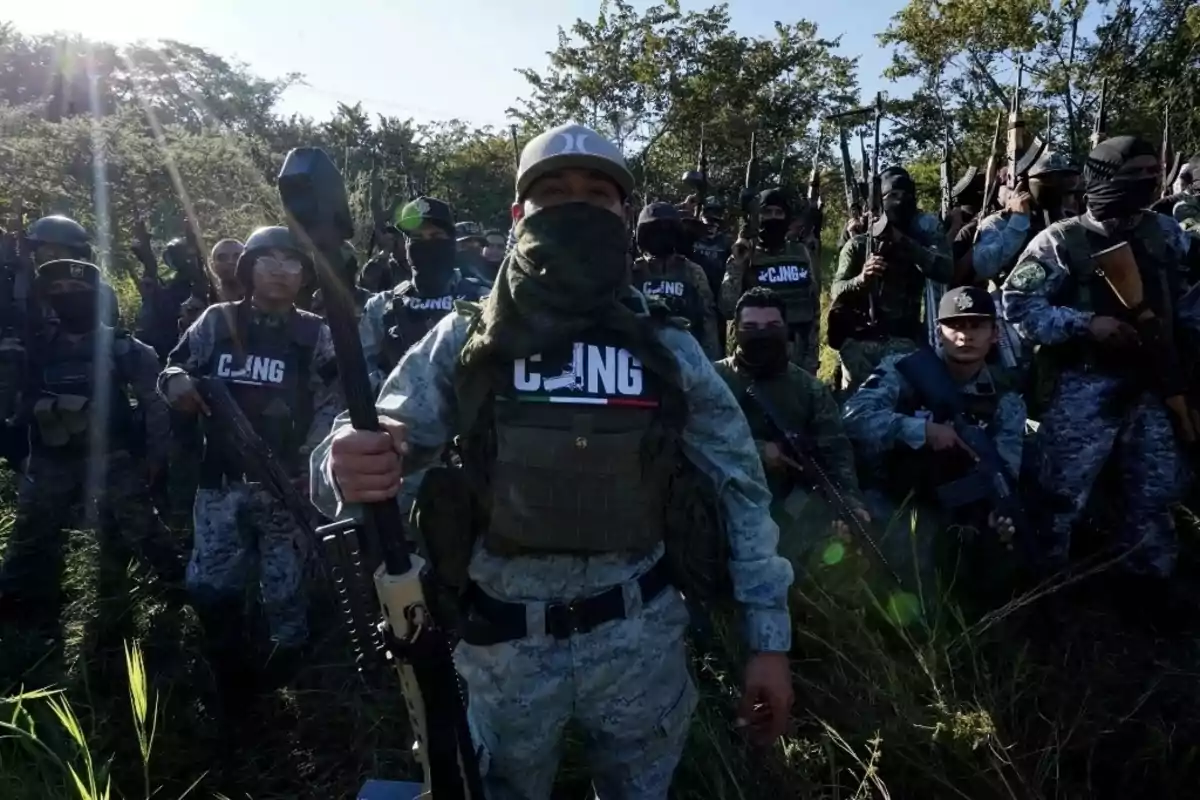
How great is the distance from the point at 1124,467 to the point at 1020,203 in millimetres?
2220

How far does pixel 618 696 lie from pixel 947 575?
2.31 meters

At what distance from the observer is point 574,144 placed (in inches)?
69.7

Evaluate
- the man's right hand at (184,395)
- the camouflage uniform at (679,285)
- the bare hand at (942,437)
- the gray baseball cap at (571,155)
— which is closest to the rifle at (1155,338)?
the bare hand at (942,437)

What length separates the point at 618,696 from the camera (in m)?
1.85

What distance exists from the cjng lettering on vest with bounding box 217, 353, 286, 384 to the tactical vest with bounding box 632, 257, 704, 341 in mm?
3153

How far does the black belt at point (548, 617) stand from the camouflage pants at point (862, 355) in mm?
3881

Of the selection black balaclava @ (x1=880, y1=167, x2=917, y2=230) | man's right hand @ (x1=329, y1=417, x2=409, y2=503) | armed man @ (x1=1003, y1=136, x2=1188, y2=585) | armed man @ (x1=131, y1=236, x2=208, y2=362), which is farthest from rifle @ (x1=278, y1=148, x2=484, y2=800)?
armed man @ (x1=131, y1=236, x2=208, y2=362)

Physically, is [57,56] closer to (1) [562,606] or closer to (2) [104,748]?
(2) [104,748]

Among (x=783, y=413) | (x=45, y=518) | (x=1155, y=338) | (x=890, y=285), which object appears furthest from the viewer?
(x=890, y=285)

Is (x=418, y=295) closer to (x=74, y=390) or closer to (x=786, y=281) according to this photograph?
(x=74, y=390)

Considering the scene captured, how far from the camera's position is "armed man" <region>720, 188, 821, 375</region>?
6656 mm

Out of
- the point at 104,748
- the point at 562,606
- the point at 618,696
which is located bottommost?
the point at 104,748

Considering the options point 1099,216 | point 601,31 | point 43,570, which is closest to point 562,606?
point 1099,216

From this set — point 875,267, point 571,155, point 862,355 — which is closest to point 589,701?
point 571,155
